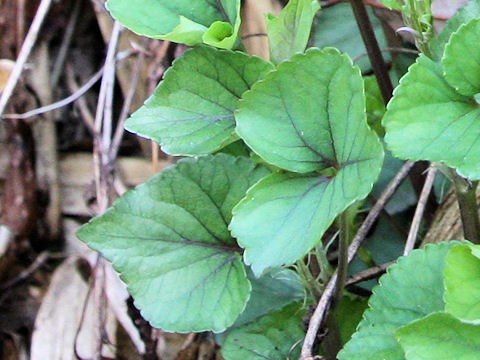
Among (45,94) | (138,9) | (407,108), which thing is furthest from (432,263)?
(45,94)

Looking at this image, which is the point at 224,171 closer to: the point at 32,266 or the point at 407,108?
the point at 407,108

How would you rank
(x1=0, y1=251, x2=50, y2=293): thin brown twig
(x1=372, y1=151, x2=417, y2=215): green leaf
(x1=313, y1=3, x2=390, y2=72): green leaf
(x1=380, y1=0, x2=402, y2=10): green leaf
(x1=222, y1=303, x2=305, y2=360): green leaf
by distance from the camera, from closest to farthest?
(x1=380, y1=0, x2=402, y2=10): green leaf, (x1=222, y1=303, x2=305, y2=360): green leaf, (x1=372, y1=151, x2=417, y2=215): green leaf, (x1=313, y1=3, x2=390, y2=72): green leaf, (x1=0, y1=251, x2=50, y2=293): thin brown twig

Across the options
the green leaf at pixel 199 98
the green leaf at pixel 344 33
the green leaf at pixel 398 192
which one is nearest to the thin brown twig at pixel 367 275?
the green leaf at pixel 398 192

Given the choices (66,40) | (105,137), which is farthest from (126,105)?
(66,40)

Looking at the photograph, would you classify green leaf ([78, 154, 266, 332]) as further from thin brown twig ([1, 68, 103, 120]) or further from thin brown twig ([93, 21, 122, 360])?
thin brown twig ([1, 68, 103, 120])

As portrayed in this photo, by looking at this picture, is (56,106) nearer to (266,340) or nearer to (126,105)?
(126,105)

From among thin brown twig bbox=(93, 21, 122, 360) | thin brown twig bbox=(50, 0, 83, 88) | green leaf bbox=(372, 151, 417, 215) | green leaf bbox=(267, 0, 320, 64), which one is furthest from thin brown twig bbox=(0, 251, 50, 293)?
green leaf bbox=(267, 0, 320, 64)
